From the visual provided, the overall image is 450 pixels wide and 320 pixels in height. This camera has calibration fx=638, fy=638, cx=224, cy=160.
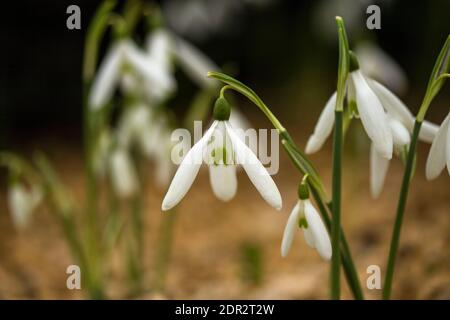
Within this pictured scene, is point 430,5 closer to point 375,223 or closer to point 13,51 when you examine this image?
point 375,223

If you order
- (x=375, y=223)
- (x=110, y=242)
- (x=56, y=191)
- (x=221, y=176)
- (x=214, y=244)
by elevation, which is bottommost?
(x=214, y=244)

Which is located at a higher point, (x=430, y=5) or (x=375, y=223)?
(x=430, y=5)

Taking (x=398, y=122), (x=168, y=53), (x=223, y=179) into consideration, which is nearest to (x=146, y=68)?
(x=168, y=53)

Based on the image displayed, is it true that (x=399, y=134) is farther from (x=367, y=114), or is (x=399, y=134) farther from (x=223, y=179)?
(x=223, y=179)

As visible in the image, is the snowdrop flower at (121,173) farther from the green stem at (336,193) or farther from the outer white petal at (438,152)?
the outer white petal at (438,152)

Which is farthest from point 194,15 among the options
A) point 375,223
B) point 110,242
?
point 110,242

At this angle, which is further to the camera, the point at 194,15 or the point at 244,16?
the point at 244,16

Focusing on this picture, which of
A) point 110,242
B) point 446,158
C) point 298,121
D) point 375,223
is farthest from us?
point 298,121
